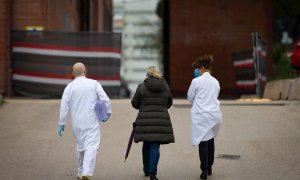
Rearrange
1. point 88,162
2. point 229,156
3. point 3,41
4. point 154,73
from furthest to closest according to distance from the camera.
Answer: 1. point 3,41
2. point 229,156
3. point 154,73
4. point 88,162

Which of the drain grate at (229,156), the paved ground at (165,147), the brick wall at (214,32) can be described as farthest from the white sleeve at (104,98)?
the brick wall at (214,32)

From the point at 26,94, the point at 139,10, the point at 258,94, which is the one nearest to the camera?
the point at 26,94

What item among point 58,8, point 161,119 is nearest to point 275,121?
point 161,119

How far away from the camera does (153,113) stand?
1003cm

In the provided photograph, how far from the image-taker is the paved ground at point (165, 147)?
10.7 metres

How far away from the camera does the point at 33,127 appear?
48.1ft

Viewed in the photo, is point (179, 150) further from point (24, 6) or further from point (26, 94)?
point (24, 6)

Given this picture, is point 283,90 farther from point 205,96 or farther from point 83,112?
point 83,112

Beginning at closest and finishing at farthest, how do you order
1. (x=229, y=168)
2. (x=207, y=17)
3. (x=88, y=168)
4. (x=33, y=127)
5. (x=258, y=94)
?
1. (x=88, y=168)
2. (x=229, y=168)
3. (x=33, y=127)
4. (x=258, y=94)
5. (x=207, y=17)

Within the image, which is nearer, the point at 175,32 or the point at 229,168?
the point at 229,168

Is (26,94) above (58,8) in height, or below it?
below

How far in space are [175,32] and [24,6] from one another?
8.59 m

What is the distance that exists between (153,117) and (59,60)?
10599 mm

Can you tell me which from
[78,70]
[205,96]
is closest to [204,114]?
[205,96]
